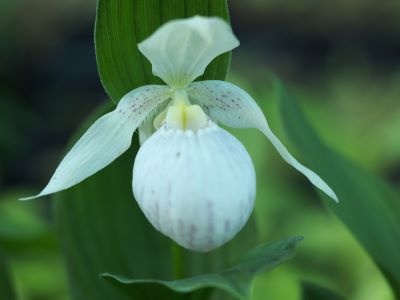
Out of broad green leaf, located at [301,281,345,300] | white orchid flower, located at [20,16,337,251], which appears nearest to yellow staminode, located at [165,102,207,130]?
white orchid flower, located at [20,16,337,251]

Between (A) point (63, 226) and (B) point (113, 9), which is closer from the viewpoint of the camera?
(B) point (113, 9)

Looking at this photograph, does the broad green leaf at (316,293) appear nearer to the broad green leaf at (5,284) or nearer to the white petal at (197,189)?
the white petal at (197,189)

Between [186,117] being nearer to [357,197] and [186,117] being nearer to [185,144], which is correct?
[185,144]

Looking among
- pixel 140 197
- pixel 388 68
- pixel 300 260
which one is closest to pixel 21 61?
pixel 388 68

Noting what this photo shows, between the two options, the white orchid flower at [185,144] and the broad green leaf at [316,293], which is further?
the broad green leaf at [316,293]

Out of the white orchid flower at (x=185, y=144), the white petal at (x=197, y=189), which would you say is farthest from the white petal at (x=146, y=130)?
the white petal at (x=197, y=189)

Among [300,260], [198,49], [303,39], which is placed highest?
[198,49]

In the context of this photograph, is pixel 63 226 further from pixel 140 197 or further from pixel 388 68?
pixel 388 68

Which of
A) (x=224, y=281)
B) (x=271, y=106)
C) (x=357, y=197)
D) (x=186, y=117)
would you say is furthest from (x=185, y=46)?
(x=271, y=106)
